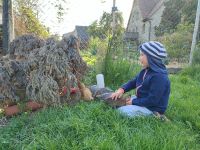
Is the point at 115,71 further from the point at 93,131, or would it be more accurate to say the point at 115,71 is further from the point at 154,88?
the point at 93,131

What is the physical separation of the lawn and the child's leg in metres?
0.12

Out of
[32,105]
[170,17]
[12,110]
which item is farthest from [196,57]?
[170,17]

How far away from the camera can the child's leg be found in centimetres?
435

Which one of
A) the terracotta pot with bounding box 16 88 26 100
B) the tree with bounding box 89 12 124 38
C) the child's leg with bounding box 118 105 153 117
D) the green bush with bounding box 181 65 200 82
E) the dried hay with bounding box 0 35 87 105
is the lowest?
the green bush with bounding box 181 65 200 82

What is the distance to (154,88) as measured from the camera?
444 cm

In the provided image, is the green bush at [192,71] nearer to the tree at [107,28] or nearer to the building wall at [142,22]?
the tree at [107,28]

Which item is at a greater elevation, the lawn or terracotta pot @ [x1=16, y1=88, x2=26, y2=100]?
terracotta pot @ [x1=16, y1=88, x2=26, y2=100]

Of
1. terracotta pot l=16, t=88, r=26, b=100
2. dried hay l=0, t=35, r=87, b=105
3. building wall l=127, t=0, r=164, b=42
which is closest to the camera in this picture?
dried hay l=0, t=35, r=87, b=105

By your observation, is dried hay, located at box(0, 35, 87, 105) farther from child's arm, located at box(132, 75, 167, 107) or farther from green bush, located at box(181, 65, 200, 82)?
green bush, located at box(181, 65, 200, 82)

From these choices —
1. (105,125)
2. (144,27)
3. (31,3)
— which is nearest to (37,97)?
(105,125)

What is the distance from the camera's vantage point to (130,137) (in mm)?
3551

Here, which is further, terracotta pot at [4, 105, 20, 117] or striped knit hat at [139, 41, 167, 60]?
terracotta pot at [4, 105, 20, 117]

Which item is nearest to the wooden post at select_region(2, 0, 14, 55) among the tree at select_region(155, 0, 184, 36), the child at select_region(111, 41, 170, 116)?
the child at select_region(111, 41, 170, 116)

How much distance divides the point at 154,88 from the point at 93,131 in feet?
3.72
